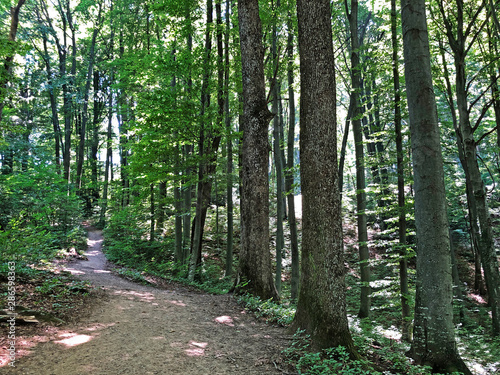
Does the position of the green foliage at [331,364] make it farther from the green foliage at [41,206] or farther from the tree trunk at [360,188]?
the green foliage at [41,206]

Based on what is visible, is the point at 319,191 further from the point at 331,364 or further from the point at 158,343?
the point at 158,343

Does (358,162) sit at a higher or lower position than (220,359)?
higher

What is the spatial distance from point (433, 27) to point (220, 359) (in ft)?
34.0

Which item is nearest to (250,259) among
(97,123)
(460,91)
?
(460,91)

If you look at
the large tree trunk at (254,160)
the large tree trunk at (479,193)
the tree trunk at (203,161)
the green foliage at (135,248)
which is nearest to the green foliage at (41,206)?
the green foliage at (135,248)

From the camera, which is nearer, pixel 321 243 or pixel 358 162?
pixel 321 243

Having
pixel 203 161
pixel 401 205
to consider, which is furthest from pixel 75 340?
pixel 401 205

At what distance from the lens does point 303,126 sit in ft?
14.7

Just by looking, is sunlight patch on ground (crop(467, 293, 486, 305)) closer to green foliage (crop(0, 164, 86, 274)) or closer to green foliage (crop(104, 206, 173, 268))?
green foliage (crop(104, 206, 173, 268))

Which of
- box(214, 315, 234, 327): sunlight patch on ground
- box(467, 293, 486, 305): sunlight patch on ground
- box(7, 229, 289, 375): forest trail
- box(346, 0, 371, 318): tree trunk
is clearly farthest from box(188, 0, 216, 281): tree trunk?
box(467, 293, 486, 305): sunlight patch on ground

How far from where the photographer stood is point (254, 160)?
709 cm

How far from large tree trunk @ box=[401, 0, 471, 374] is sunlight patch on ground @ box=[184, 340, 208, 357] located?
9.58 ft

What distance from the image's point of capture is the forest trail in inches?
136

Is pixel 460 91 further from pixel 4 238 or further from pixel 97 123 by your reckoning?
pixel 97 123
